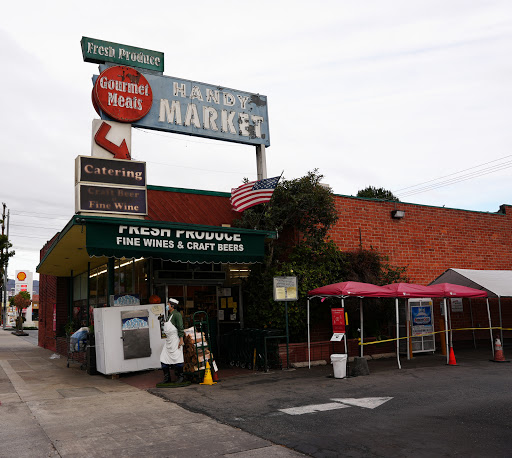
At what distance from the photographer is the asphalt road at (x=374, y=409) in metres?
6.34

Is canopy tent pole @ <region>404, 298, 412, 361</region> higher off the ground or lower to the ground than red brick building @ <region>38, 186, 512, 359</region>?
lower

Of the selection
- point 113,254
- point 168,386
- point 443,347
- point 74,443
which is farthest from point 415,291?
point 74,443

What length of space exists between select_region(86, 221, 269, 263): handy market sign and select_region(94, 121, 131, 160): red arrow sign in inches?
138

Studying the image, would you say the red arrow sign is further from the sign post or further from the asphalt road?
the asphalt road

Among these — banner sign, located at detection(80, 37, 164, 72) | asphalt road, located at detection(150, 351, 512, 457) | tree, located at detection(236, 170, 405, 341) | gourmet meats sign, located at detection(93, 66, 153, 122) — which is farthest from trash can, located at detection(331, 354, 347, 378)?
banner sign, located at detection(80, 37, 164, 72)

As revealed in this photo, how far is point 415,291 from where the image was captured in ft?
45.4

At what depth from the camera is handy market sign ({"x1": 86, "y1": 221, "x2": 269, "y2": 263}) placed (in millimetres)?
11711

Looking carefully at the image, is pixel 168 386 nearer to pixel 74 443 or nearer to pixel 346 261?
pixel 74 443

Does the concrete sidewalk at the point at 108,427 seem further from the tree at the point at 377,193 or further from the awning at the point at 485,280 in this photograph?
the tree at the point at 377,193

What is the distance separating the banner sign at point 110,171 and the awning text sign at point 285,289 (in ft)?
15.0

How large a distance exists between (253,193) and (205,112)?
402 centimetres

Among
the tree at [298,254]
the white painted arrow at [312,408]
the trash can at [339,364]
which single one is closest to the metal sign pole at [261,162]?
the tree at [298,254]

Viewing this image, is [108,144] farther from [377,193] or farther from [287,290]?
[377,193]

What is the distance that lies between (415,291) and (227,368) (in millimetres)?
5675
